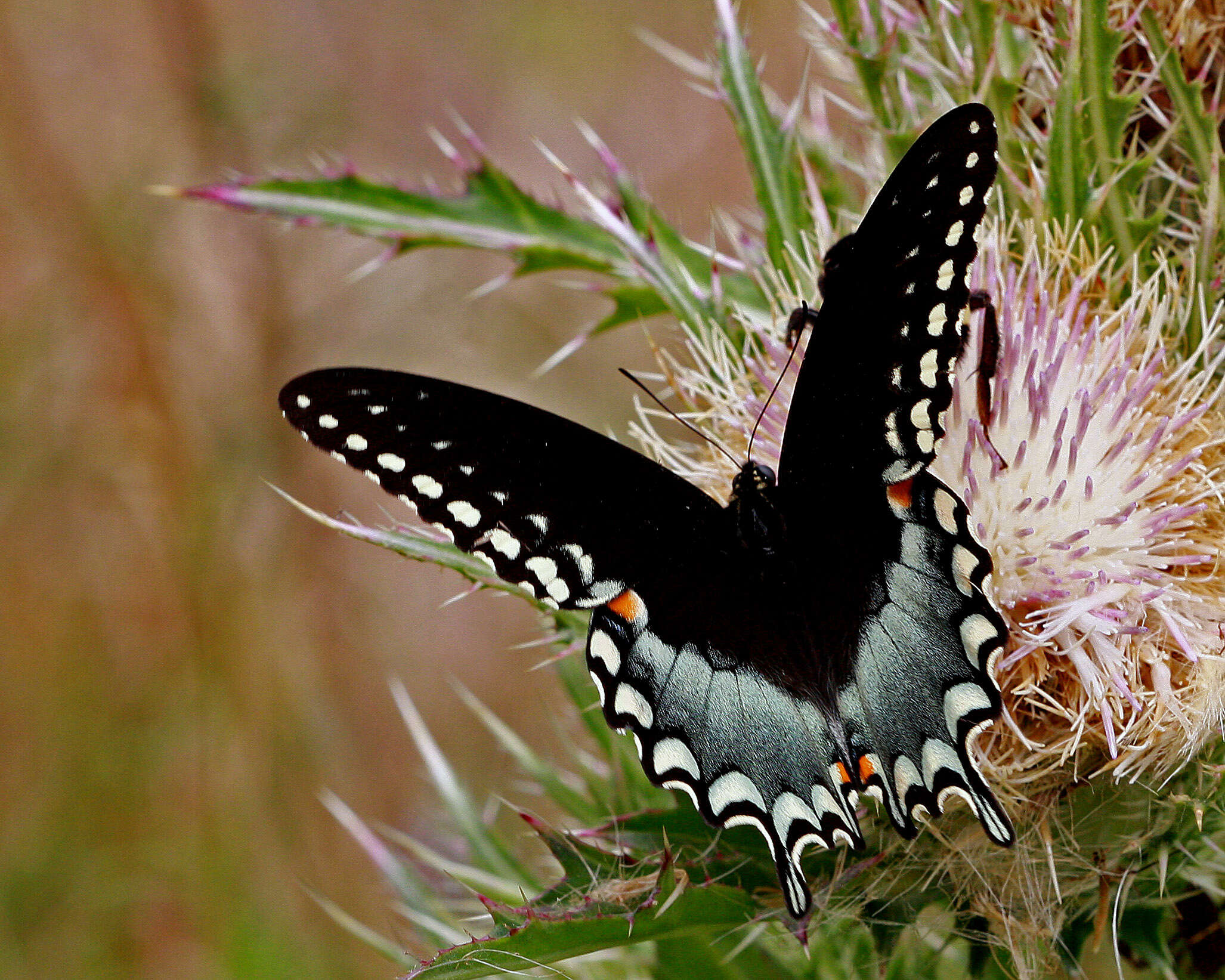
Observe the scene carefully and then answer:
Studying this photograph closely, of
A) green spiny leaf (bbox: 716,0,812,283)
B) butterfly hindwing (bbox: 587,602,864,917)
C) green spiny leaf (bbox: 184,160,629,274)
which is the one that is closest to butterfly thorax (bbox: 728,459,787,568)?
butterfly hindwing (bbox: 587,602,864,917)

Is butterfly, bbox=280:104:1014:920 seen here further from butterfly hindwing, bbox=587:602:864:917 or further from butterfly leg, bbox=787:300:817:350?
butterfly leg, bbox=787:300:817:350

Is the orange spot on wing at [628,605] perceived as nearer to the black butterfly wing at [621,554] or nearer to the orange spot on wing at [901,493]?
the black butterfly wing at [621,554]

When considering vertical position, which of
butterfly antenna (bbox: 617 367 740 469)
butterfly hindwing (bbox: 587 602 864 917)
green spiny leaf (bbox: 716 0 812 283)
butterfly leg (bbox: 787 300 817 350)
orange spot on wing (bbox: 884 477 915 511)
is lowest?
butterfly hindwing (bbox: 587 602 864 917)

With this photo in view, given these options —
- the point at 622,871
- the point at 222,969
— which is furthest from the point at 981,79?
the point at 222,969

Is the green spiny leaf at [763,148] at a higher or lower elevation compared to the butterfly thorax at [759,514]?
higher

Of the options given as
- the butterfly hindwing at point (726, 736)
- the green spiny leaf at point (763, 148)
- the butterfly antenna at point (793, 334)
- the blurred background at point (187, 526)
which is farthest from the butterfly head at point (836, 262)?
the blurred background at point (187, 526)

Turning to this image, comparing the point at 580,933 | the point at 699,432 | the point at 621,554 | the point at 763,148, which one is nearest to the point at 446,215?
the point at 763,148

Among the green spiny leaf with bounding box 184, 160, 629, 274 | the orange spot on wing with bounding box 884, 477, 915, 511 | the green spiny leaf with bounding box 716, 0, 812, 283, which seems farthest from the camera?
the green spiny leaf with bounding box 184, 160, 629, 274
